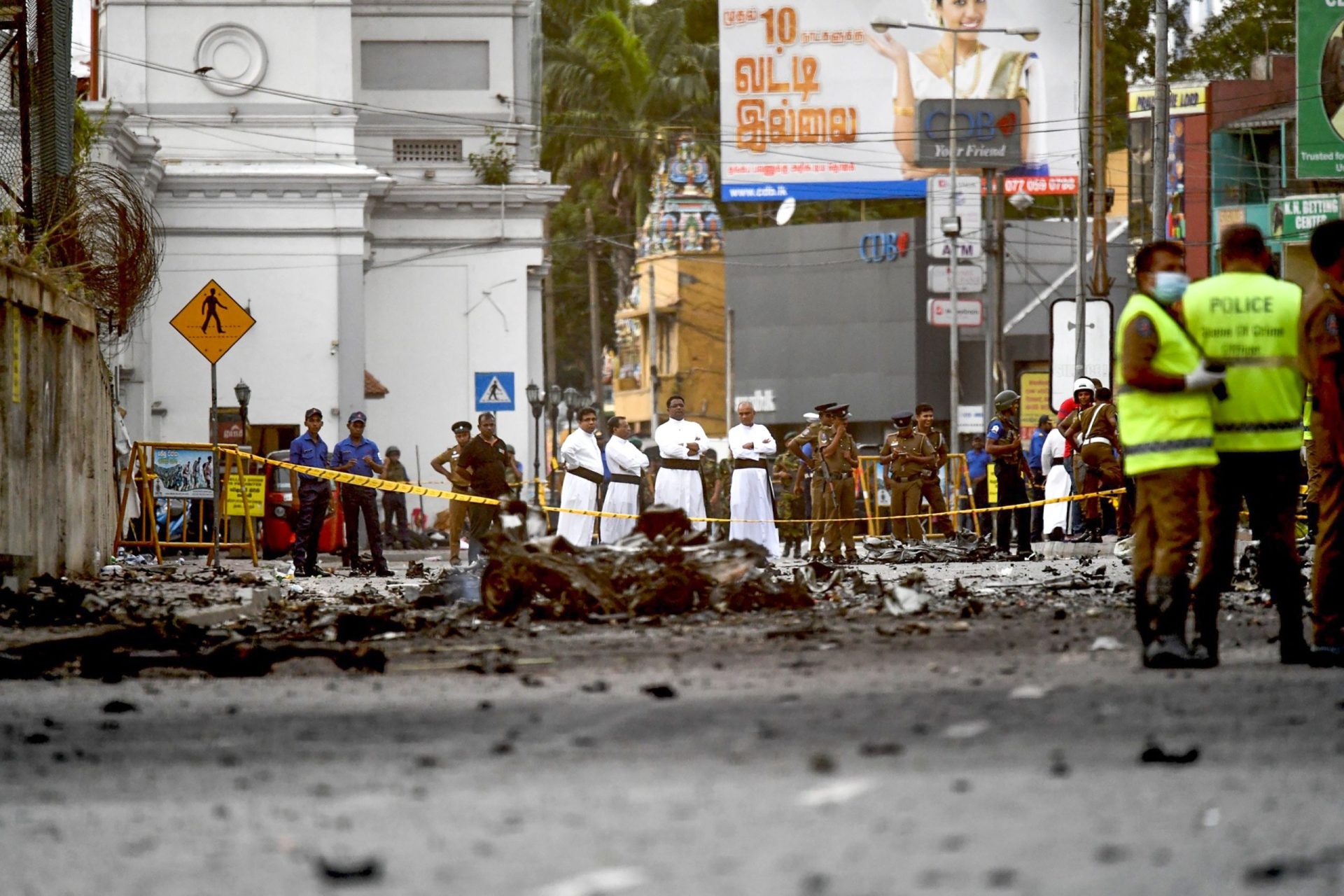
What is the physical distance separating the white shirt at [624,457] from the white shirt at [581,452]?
0.22 metres

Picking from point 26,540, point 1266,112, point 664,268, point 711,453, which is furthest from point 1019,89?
point 26,540

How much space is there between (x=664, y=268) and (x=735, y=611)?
198 ft

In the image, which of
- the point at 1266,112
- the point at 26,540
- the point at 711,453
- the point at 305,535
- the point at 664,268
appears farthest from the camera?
the point at 664,268

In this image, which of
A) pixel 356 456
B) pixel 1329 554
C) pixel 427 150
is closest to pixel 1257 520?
pixel 1329 554

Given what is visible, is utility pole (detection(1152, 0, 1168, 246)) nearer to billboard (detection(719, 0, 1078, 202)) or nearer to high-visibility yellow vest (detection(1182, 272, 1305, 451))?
high-visibility yellow vest (detection(1182, 272, 1305, 451))

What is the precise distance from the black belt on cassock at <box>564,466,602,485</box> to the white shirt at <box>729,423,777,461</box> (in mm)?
1674

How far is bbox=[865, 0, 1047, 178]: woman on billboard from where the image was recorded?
187 feet

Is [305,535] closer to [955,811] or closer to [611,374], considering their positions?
[955,811]

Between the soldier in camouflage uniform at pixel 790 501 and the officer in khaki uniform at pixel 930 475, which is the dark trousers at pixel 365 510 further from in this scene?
the officer in khaki uniform at pixel 930 475

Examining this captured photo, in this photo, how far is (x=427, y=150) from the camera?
52250 millimetres

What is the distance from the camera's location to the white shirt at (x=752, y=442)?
85.7 ft

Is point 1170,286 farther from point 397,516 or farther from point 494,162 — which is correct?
point 494,162

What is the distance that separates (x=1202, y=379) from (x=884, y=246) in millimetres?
53561

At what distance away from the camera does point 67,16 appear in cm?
2075
